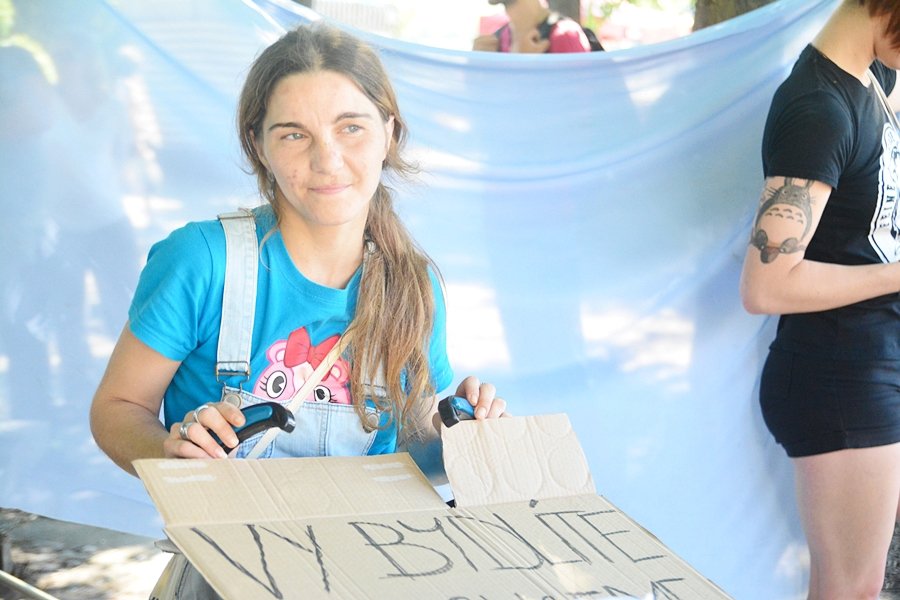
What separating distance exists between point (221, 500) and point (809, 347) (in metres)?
1.57

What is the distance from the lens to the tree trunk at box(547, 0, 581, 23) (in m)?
3.11

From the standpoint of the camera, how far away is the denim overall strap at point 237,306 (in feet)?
5.37

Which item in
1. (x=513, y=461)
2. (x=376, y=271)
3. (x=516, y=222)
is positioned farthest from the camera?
(x=516, y=222)

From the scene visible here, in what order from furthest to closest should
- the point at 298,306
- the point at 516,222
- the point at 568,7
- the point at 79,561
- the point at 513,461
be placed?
the point at 79,561
the point at 568,7
the point at 516,222
the point at 298,306
the point at 513,461

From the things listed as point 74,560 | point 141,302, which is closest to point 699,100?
point 141,302

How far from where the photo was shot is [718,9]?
326 cm

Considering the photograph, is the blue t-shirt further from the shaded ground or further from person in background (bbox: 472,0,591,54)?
the shaded ground

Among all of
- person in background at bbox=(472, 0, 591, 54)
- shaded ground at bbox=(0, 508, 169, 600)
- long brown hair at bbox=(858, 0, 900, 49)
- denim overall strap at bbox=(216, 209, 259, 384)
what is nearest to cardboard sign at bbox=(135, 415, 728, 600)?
denim overall strap at bbox=(216, 209, 259, 384)

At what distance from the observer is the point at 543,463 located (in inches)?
58.9

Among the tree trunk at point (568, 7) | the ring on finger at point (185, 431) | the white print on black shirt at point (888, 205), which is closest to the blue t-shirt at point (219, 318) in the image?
the ring on finger at point (185, 431)

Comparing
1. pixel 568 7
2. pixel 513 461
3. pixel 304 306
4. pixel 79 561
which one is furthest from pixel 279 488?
pixel 79 561

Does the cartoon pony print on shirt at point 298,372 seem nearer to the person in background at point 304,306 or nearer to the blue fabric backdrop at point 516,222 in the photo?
the person in background at point 304,306

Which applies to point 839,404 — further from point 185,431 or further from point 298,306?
point 185,431

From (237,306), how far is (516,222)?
1264 millimetres
